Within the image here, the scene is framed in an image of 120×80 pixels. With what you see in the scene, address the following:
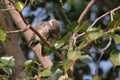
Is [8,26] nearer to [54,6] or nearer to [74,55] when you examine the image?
[54,6]

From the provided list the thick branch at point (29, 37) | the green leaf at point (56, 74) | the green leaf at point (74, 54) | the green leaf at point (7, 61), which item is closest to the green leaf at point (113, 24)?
the green leaf at point (74, 54)

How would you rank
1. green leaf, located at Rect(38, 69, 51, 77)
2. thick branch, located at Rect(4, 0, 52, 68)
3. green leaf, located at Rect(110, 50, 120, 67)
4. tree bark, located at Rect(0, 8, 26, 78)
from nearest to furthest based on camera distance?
green leaf, located at Rect(110, 50, 120, 67) → green leaf, located at Rect(38, 69, 51, 77) → thick branch, located at Rect(4, 0, 52, 68) → tree bark, located at Rect(0, 8, 26, 78)

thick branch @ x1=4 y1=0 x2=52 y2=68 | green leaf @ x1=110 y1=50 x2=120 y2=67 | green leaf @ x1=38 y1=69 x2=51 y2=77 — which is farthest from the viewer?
thick branch @ x1=4 y1=0 x2=52 y2=68

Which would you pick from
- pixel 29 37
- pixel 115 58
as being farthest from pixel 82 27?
pixel 29 37

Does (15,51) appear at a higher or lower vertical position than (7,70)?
higher

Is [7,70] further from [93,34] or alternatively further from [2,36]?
[93,34]

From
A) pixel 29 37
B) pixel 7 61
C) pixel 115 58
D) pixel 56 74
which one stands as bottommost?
pixel 115 58

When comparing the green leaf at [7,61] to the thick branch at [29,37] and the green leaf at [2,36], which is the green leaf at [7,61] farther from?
the thick branch at [29,37]

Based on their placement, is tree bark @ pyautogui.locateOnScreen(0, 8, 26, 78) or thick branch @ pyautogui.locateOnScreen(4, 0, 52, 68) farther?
tree bark @ pyautogui.locateOnScreen(0, 8, 26, 78)

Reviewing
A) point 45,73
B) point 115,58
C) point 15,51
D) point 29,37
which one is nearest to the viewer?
point 115,58

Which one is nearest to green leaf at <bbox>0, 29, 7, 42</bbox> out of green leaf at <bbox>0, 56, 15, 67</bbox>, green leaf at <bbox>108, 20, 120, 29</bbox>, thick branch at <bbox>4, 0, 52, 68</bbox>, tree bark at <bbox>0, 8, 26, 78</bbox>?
green leaf at <bbox>0, 56, 15, 67</bbox>

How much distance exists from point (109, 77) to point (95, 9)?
54cm

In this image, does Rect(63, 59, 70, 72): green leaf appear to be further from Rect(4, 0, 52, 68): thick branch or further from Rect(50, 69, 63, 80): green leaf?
Rect(4, 0, 52, 68): thick branch

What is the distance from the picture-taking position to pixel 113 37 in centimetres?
144
